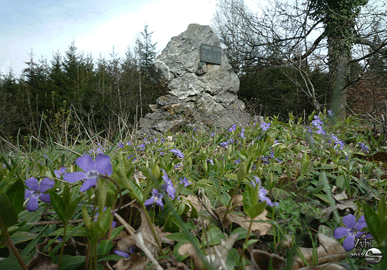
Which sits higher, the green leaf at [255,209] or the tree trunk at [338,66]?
the tree trunk at [338,66]

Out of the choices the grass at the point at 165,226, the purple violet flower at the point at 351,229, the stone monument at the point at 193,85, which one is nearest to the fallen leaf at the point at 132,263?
the grass at the point at 165,226

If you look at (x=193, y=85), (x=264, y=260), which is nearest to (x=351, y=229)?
(x=264, y=260)

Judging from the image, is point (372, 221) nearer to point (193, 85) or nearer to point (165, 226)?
point (165, 226)

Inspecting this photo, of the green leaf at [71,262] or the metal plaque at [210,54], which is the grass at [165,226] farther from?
the metal plaque at [210,54]

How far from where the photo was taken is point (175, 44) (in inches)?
279

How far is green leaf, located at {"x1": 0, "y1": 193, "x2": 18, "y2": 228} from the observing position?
0.52 metres

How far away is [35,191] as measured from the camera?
0.77 meters

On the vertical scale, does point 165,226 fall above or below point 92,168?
below

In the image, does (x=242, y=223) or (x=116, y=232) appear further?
(x=242, y=223)

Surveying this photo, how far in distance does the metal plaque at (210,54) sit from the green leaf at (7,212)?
7047mm

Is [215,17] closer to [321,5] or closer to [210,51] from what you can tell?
[321,5]

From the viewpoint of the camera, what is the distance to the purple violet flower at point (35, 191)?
2.36 feet

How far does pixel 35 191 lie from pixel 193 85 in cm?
654

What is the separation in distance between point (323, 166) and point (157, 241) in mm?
1366
